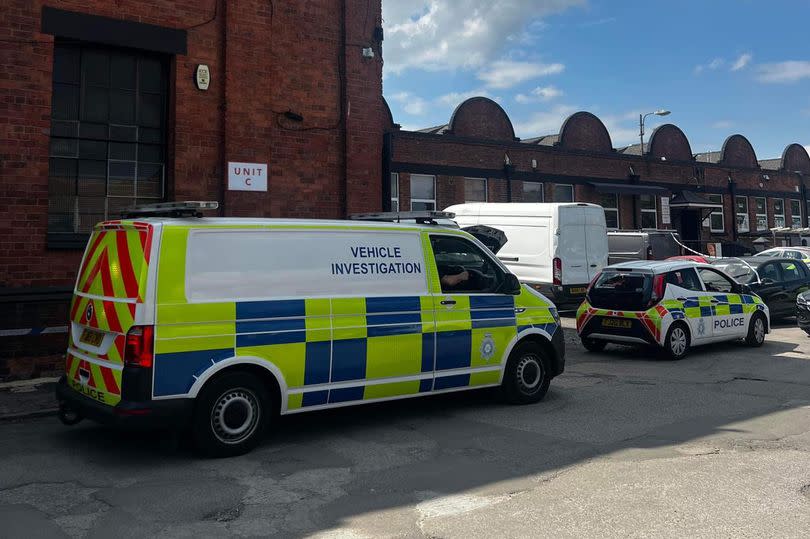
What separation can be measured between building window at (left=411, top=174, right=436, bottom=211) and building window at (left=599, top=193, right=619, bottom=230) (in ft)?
27.7

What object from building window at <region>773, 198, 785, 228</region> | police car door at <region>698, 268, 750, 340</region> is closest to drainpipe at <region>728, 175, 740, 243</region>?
building window at <region>773, 198, 785, 228</region>

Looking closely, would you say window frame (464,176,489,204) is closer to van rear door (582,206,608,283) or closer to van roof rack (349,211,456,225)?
van rear door (582,206,608,283)

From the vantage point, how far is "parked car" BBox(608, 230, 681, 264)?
63.4 feet

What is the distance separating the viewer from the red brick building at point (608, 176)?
2233cm

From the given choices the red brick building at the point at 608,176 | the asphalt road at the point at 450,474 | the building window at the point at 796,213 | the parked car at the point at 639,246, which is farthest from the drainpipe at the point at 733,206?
the asphalt road at the point at 450,474

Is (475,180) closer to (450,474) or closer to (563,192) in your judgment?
(563,192)

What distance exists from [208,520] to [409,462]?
1723 millimetres

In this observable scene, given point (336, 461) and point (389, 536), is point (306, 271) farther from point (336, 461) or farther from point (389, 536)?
point (389, 536)

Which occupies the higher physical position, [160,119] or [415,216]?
[160,119]

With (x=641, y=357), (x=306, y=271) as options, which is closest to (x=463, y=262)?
(x=306, y=271)

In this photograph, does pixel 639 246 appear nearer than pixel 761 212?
Yes

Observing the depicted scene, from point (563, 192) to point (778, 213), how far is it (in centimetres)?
1570

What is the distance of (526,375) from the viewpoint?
24.1 ft

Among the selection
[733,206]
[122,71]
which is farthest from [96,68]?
[733,206]
